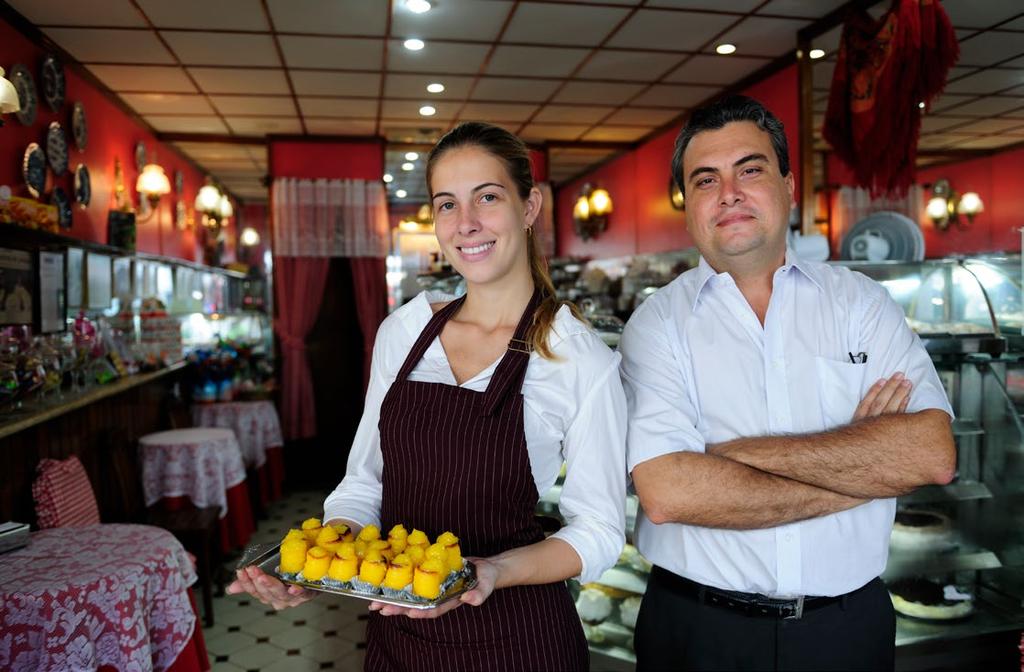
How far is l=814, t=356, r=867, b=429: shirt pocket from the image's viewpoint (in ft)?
5.68

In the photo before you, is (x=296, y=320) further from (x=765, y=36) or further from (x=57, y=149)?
Answer: (x=765, y=36)

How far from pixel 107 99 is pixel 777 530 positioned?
21.4 feet

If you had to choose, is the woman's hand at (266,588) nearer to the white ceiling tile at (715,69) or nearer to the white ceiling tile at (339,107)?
the white ceiling tile at (715,69)

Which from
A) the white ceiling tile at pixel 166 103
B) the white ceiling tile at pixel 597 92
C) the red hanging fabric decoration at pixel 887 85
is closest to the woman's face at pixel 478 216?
the red hanging fabric decoration at pixel 887 85

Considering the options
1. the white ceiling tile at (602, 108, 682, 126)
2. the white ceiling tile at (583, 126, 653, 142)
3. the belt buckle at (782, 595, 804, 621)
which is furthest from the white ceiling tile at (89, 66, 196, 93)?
the belt buckle at (782, 595, 804, 621)

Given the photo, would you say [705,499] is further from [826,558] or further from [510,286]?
[510,286]

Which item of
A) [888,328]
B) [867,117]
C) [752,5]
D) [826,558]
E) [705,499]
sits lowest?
[826,558]

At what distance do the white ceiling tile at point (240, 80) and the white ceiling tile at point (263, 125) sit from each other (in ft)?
2.82

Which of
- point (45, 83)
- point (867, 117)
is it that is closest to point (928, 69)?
point (867, 117)

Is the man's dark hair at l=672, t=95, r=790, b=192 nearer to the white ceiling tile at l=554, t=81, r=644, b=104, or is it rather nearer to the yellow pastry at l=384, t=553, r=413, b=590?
the yellow pastry at l=384, t=553, r=413, b=590

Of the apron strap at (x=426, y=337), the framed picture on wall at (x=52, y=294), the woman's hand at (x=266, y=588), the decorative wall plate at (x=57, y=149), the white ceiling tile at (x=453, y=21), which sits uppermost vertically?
the white ceiling tile at (x=453, y=21)

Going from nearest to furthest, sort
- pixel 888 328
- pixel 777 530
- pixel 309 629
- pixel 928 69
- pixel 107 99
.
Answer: pixel 777 530 < pixel 888 328 < pixel 928 69 < pixel 309 629 < pixel 107 99

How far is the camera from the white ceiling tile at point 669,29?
470 cm

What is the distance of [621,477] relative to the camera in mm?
1515
